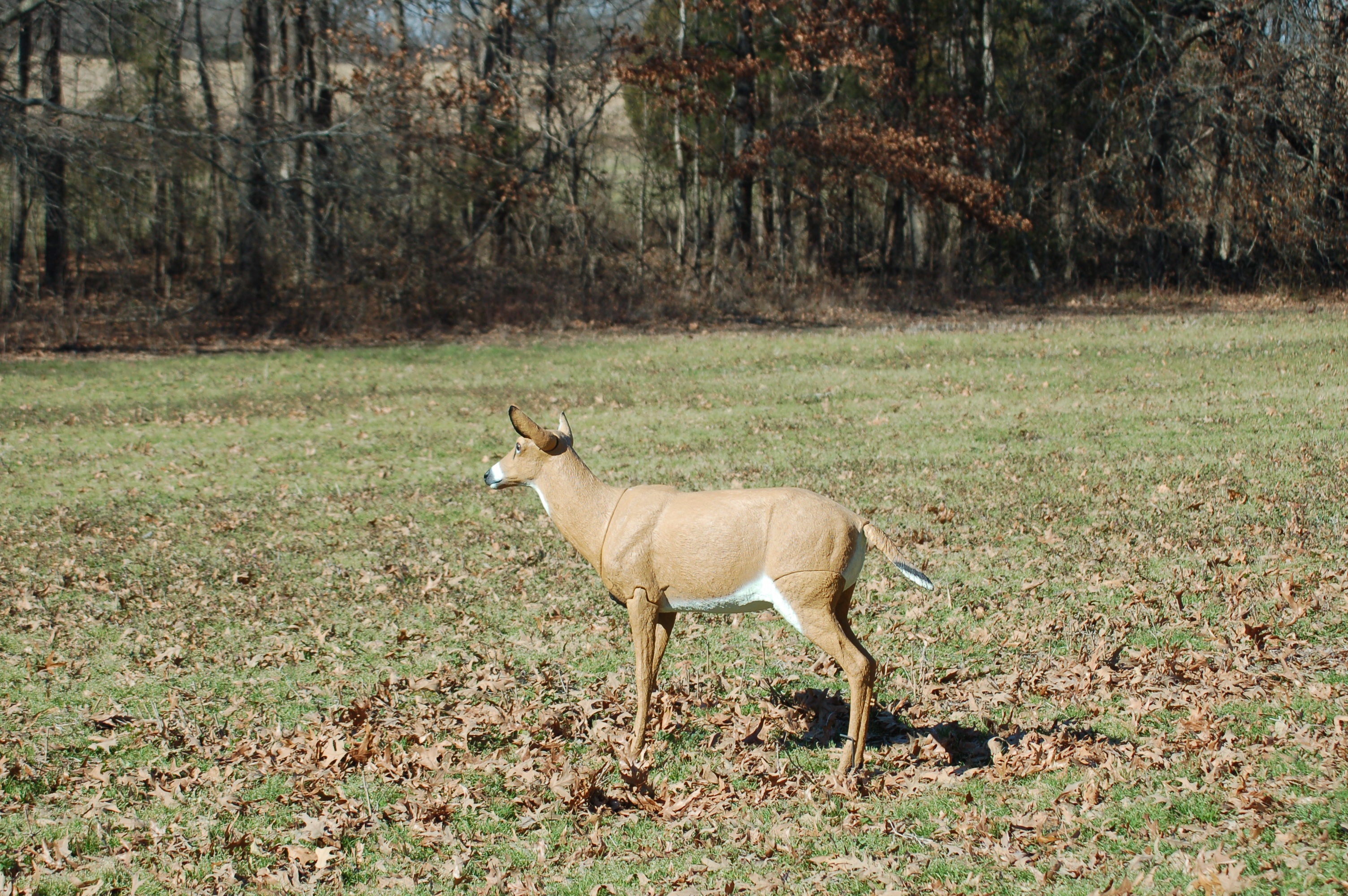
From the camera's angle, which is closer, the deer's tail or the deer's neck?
the deer's tail

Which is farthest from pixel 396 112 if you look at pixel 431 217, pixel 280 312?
pixel 280 312

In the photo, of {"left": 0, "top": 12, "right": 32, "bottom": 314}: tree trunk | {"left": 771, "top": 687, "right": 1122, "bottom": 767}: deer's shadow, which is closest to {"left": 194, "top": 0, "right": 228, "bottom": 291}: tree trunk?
{"left": 0, "top": 12, "right": 32, "bottom": 314}: tree trunk

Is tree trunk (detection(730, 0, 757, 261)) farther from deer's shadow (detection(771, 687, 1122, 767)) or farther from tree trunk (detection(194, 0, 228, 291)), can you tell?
deer's shadow (detection(771, 687, 1122, 767))

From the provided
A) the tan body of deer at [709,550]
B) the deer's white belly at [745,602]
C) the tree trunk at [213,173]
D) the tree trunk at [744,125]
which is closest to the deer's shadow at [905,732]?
the tan body of deer at [709,550]

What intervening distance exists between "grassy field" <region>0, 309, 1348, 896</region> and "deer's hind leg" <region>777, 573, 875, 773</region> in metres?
0.60

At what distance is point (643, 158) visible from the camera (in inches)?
1308

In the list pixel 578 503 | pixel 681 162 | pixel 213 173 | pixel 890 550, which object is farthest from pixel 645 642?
pixel 681 162

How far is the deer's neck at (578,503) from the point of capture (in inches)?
220

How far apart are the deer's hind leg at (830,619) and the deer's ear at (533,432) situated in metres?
1.28

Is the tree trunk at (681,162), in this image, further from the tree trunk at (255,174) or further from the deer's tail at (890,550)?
the deer's tail at (890,550)

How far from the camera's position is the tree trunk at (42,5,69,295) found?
76.2ft

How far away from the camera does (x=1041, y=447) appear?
13.7m

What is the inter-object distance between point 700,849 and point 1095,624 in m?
3.78

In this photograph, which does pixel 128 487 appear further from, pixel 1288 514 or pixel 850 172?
pixel 850 172
